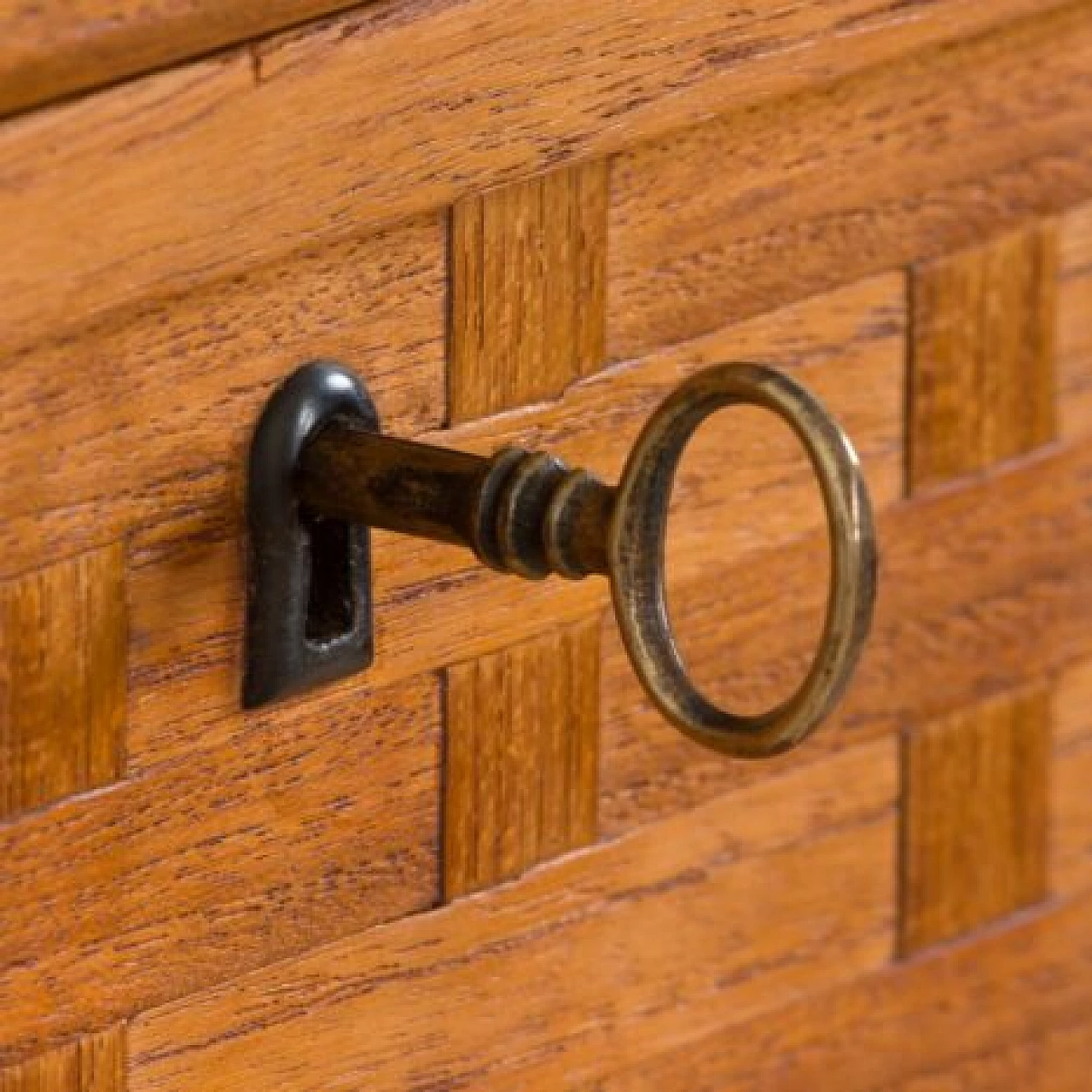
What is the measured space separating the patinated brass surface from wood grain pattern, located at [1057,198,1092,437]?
0.96 feet

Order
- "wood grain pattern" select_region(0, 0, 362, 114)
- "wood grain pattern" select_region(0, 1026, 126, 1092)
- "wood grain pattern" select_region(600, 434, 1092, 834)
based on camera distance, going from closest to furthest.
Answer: "wood grain pattern" select_region(0, 0, 362, 114)
"wood grain pattern" select_region(0, 1026, 126, 1092)
"wood grain pattern" select_region(600, 434, 1092, 834)

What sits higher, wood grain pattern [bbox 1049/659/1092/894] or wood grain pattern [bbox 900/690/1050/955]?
wood grain pattern [bbox 1049/659/1092/894]

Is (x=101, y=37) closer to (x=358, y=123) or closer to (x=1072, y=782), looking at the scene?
(x=358, y=123)

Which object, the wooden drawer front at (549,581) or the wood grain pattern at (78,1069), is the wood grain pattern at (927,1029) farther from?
the wood grain pattern at (78,1069)

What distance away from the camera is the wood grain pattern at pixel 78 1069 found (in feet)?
2.53

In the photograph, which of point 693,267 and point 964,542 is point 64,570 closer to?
point 693,267

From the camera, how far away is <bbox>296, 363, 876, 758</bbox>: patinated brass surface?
710mm

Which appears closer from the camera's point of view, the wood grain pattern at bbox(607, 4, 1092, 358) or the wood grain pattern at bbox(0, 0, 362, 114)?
the wood grain pattern at bbox(0, 0, 362, 114)

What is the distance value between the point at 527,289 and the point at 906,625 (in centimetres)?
20

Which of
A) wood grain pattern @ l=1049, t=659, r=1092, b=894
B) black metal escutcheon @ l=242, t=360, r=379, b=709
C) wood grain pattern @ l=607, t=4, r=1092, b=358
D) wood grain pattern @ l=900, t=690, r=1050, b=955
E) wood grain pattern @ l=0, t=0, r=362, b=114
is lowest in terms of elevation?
black metal escutcheon @ l=242, t=360, r=379, b=709

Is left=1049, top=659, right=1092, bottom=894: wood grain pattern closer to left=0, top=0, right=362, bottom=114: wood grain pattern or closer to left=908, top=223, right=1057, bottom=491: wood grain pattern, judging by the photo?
left=908, top=223, right=1057, bottom=491: wood grain pattern

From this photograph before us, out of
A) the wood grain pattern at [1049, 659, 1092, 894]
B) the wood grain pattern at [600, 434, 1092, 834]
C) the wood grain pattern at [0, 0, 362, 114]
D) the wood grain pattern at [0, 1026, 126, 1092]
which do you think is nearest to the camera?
the wood grain pattern at [0, 0, 362, 114]

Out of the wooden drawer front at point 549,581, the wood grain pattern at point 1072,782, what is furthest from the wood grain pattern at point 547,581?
the wood grain pattern at point 1072,782

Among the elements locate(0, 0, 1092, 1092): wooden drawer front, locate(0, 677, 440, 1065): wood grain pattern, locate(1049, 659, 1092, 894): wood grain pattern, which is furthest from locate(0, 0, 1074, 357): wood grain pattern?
locate(1049, 659, 1092, 894): wood grain pattern
